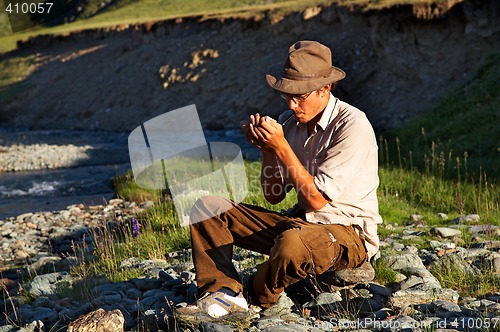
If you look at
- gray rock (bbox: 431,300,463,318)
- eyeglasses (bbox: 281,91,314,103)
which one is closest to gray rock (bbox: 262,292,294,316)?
gray rock (bbox: 431,300,463,318)

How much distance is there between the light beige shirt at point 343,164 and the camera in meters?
5.17

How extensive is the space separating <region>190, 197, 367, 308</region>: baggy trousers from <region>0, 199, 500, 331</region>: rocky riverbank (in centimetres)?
29

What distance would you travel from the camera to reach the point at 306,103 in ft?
17.4

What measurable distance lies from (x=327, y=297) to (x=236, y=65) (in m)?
27.8

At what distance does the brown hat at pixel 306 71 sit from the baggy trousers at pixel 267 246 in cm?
97

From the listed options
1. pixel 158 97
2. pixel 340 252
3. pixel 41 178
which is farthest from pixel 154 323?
pixel 158 97

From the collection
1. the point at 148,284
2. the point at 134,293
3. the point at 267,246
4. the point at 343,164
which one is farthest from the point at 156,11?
the point at 343,164

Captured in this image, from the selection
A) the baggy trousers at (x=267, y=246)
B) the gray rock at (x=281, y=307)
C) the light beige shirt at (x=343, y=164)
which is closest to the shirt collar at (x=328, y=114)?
the light beige shirt at (x=343, y=164)

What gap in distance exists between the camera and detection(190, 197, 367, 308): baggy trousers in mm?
5098

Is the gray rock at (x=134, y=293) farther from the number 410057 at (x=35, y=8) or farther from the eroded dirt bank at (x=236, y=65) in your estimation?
the number 410057 at (x=35, y=8)

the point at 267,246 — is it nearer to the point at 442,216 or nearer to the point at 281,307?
the point at 281,307

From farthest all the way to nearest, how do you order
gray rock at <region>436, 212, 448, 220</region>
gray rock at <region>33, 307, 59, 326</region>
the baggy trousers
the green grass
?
the green grass, gray rock at <region>436, 212, 448, 220</region>, gray rock at <region>33, 307, 59, 326</region>, the baggy trousers

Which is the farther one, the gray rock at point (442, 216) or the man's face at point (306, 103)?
the gray rock at point (442, 216)

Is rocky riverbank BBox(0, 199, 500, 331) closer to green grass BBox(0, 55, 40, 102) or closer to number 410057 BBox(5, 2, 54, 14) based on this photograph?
green grass BBox(0, 55, 40, 102)
